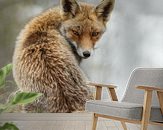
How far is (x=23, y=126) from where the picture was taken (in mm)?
4234

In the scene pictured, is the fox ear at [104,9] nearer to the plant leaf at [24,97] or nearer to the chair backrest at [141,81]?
the chair backrest at [141,81]

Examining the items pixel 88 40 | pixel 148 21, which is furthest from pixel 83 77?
pixel 148 21

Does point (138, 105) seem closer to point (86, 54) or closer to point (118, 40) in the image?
point (86, 54)

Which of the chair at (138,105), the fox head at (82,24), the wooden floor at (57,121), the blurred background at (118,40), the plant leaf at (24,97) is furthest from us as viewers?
the blurred background at (118,40)

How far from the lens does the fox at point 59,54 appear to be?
14.5ft

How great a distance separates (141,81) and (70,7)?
1.38m

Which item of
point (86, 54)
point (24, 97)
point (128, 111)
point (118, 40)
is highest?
point (118, 40)

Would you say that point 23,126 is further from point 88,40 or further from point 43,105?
point 88,40

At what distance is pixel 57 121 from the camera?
4438 millimetres

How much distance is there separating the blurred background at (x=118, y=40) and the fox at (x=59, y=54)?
13 cm

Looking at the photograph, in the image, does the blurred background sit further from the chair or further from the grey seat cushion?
the grey seat cushion

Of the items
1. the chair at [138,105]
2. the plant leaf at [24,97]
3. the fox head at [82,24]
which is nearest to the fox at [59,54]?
the fox head at [82,24]

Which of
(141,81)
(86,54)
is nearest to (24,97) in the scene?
(141,81)

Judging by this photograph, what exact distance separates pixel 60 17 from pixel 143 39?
105 centimetres
